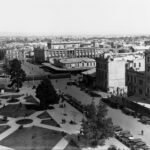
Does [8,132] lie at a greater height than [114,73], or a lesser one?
lesser

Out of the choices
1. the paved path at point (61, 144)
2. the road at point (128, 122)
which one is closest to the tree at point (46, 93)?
the road at point (128, 122)

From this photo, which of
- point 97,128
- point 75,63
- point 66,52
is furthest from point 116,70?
point 66,52

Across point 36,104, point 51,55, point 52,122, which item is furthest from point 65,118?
point 51,55

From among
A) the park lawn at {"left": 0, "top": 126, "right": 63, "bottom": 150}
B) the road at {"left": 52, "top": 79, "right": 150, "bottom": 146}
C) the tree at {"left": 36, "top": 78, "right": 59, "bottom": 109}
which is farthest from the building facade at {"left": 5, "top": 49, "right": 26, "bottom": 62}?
the park lawn at {"left": 0, "top": 126, "right": 63, "bottom": 150}

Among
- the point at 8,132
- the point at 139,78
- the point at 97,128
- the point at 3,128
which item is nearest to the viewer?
the point at 97,128

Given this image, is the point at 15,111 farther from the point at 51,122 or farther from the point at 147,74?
the point at 147,74

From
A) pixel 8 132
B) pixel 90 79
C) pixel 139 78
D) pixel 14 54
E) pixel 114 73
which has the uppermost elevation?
pixel 14 54

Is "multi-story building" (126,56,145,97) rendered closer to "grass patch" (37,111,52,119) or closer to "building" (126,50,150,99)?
"building" (126,50,150,99)
